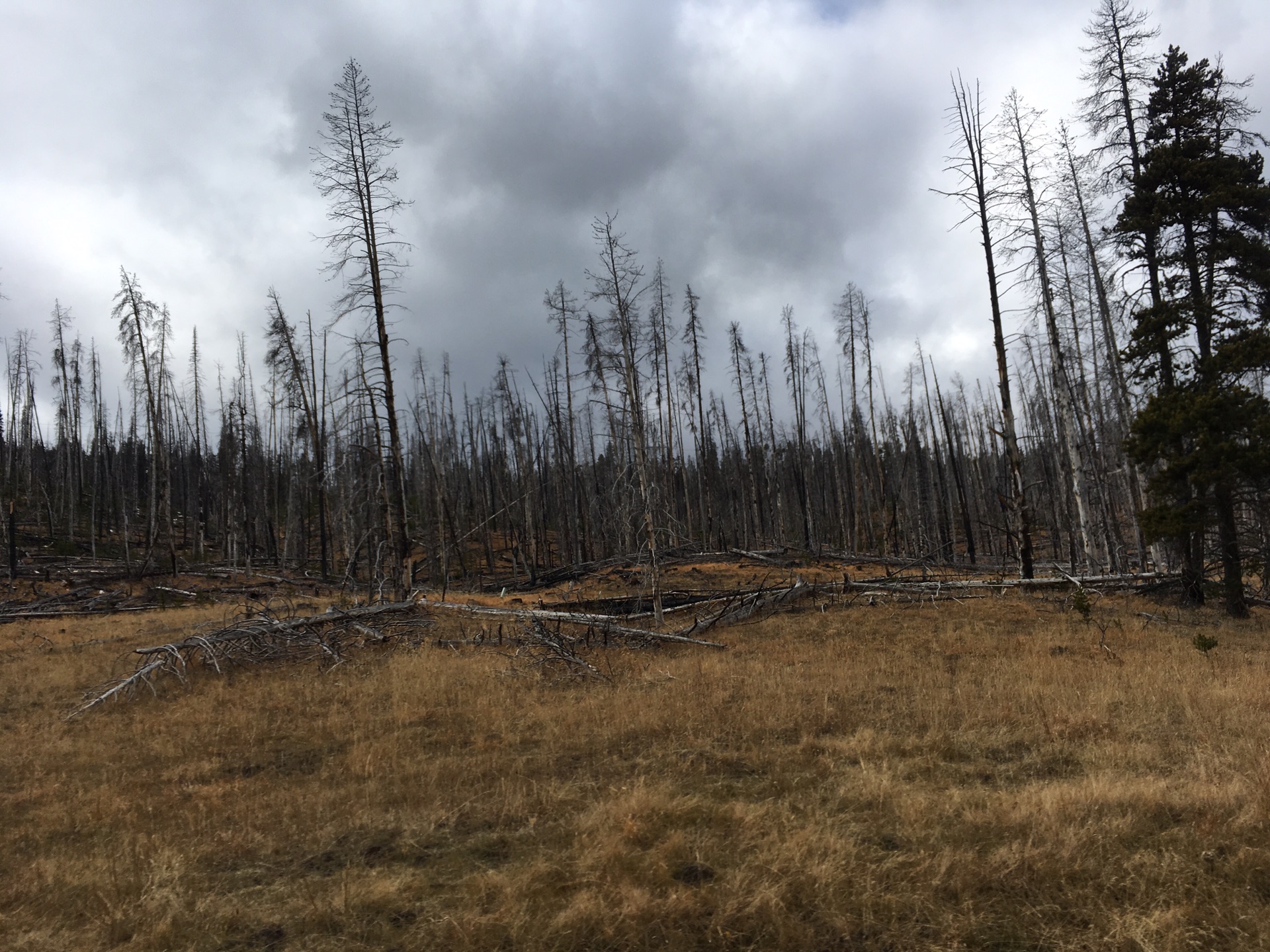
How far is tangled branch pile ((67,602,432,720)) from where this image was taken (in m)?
9.98

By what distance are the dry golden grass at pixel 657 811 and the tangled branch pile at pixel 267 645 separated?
517 millimetres

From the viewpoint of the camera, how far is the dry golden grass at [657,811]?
3.75m

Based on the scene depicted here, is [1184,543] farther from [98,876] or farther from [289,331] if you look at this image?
[289,331]

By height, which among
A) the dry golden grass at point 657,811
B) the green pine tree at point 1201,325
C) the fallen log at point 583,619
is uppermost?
the green pine tree at point 1201,325

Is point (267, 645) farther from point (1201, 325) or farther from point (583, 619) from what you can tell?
point (1201, 325)

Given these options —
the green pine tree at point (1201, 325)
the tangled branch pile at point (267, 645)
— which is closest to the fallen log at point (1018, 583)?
the green pine tree at point (1201, 325)

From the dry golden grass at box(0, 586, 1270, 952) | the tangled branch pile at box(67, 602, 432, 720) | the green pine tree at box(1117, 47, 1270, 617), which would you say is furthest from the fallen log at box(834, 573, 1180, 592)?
the tangled branch pile at box(67, 602, 432, 720)

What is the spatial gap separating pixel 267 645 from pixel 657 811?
30.7ft

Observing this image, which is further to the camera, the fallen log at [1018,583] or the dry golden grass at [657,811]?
the fallen log at [1018,583]

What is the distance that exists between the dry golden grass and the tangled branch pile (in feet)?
1.70

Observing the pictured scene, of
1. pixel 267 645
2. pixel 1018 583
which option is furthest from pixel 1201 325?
pixel 267 645

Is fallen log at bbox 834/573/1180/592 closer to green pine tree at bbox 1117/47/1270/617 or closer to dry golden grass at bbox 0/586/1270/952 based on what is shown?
green pine tree at bbox 1117/47/1270/617

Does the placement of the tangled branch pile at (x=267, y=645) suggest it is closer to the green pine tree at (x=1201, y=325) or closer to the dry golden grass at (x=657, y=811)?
the dry golden grass at (x=657, y=811)

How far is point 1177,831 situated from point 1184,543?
13.7 m
